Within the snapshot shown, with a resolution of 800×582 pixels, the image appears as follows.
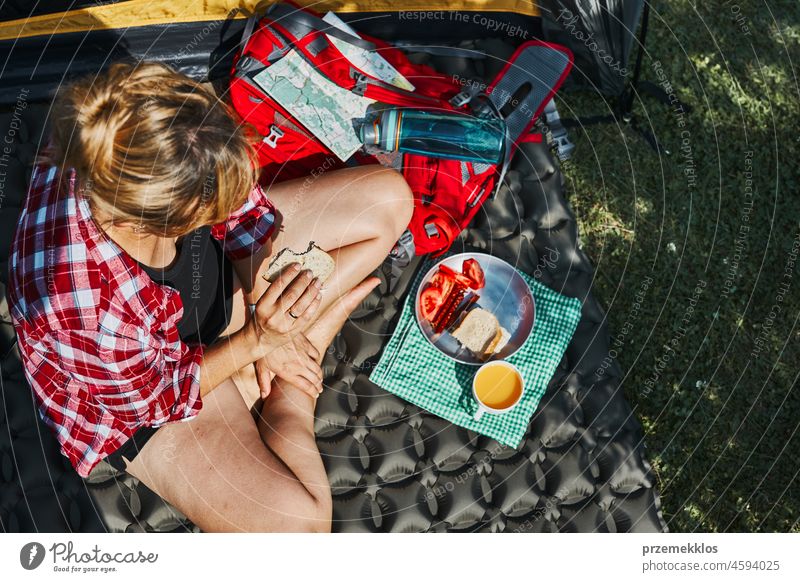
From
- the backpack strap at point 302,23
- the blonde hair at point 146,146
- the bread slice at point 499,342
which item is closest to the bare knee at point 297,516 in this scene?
the bread slice at point 499,342

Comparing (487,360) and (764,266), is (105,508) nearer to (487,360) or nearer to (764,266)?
(487,360)

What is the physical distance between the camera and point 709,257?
2.33 m

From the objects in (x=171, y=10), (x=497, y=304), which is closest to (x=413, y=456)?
(x=497, y=304)

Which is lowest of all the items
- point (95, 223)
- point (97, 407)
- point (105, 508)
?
point (105, 508)

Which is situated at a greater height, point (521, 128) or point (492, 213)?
point (521, 128)

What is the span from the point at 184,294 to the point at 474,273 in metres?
0.90

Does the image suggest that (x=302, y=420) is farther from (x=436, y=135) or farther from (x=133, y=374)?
(x=436, y=135)

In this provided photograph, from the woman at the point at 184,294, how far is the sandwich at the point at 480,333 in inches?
12.7

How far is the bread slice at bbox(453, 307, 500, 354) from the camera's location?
1924 mm

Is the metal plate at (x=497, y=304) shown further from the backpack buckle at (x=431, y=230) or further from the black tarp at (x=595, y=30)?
the black tarp at (x=595, y=30)

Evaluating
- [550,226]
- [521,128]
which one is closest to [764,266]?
[550,226]

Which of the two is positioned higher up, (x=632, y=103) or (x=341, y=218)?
(x=632, y=103)

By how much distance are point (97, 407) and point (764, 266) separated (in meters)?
2.34
